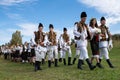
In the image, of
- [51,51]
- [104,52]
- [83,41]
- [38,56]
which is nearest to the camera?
[83,41]

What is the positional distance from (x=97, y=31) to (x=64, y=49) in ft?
17.4

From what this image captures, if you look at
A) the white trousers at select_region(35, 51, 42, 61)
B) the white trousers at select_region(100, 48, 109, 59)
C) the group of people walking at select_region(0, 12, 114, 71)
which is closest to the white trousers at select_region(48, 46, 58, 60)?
the group of people walking at select_region(0, 12, 114, 71)

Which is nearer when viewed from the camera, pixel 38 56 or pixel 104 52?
pixel 104 52

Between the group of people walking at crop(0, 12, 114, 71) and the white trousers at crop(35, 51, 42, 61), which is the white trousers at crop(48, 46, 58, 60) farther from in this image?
the white trousers at crop(35, 51, 42, 61)

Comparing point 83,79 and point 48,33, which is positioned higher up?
point 48,33

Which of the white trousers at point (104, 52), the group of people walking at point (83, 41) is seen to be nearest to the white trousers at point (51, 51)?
the group of people walking at point (83, 41)

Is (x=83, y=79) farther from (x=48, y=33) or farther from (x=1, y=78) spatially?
(x=48, y=33)

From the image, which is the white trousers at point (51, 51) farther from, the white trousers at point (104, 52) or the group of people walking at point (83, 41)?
the white trousers at point (104, 52)

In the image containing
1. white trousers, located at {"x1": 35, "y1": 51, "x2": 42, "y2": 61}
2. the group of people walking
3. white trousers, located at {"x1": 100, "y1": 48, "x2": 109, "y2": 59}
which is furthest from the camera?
white trousers, located at {"x1": 35, "y1": 51, "x2": 42, "y2": 61}

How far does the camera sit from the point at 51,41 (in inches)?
822

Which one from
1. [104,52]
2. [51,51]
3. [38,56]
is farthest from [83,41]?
[51,51]

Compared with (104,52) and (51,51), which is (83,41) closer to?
(104,52)

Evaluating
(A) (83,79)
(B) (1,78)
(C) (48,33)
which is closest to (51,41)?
(C) (48,33)

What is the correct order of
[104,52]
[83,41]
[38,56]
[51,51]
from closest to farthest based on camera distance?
[83,41] → [104,52] → [38,56] → [51,51]
